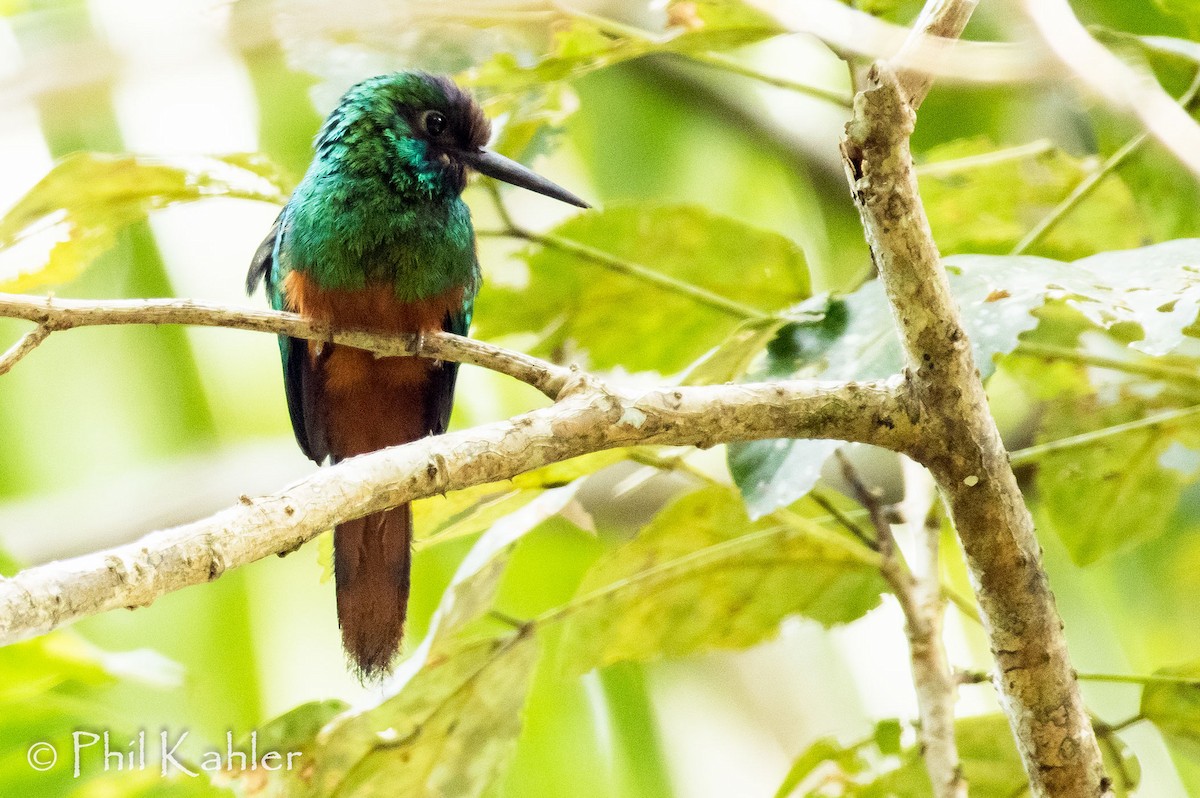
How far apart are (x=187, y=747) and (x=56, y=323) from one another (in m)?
1.00

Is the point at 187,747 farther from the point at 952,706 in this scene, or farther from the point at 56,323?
the point at 952,706

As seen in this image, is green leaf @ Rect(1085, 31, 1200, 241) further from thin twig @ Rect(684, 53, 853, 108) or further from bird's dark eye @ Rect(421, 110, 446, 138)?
bird's dark eye @ Rect(421, 110, 446, 138)

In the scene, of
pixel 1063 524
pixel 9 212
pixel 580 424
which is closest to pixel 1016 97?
pixel 1063 524

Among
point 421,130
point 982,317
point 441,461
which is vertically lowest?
point 441,461

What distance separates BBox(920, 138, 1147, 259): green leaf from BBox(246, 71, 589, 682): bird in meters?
0.68

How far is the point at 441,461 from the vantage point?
1.04m

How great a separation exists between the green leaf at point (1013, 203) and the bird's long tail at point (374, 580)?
100 centimetres

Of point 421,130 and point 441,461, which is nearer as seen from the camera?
point 441,461

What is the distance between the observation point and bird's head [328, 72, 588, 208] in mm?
1938

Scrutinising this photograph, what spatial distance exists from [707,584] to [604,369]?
430 mm

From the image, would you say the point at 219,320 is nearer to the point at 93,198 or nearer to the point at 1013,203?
the point at 93,198

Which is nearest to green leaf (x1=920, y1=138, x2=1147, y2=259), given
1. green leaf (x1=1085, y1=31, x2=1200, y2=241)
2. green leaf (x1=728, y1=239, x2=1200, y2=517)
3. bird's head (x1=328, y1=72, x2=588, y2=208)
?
green leaf (x1=1085, y1=31, x2=1200, y2=241)

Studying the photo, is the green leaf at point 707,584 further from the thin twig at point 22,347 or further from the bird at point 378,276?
the thin twig at point 22,347

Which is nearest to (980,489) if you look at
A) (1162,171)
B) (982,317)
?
(982,317)
